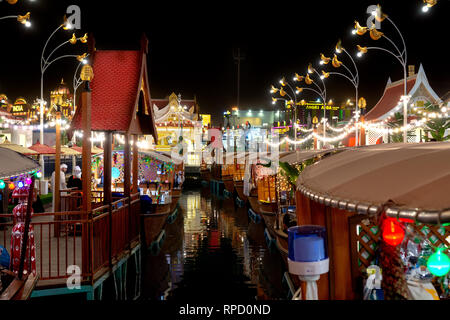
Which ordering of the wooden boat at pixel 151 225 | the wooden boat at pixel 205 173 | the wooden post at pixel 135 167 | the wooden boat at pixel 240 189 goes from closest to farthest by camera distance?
the wooden post at pixel 135 167 < the wooden boat at pixel 151 225 < the wooden boat at pixel 240 189 < the wooden boat at pixel 205 173

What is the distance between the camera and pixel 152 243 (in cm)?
1517

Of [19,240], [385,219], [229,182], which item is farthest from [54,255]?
[229,182]

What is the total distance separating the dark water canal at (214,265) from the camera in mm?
11141

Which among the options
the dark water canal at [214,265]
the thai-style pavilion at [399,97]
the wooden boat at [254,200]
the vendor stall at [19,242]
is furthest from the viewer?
the thai-style pavilion at [399,97]

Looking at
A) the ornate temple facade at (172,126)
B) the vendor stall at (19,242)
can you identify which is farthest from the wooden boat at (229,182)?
the vendor stall at (19,242)

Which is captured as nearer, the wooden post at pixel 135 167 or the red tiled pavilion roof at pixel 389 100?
the wooden post at pixel 135 167

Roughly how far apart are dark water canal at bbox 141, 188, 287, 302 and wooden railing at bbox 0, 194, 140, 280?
1649mm

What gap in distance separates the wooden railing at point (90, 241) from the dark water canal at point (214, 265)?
5.41 ft

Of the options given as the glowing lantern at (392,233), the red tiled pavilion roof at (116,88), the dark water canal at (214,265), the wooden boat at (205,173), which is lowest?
the dark water canal at (214,265)

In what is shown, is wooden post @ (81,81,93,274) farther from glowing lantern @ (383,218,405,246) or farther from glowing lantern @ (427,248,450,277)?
glowing lantern @ (427,248,450,277)

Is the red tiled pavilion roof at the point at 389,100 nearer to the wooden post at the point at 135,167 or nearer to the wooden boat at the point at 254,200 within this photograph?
the wooden boat at the point at 254,200

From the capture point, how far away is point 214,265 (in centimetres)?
1378
